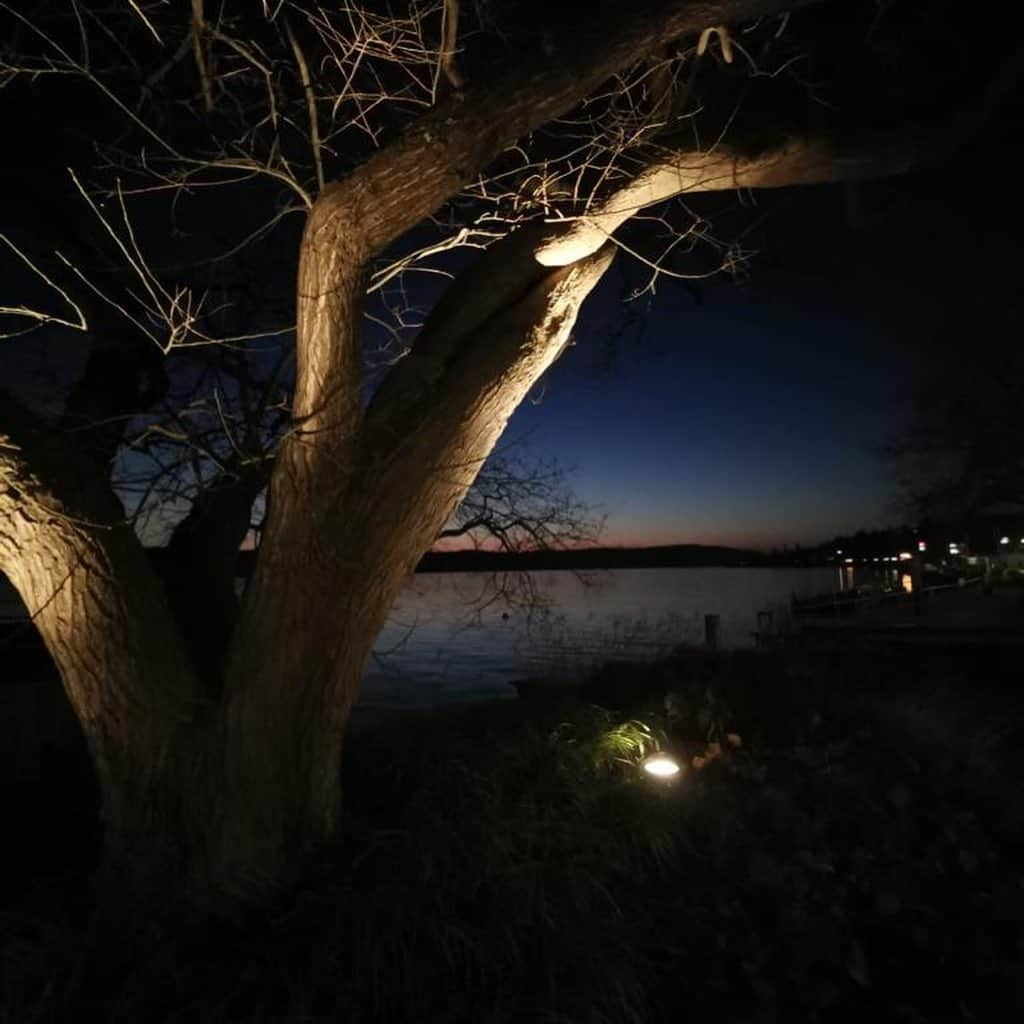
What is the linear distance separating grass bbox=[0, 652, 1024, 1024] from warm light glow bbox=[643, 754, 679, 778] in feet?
0.40

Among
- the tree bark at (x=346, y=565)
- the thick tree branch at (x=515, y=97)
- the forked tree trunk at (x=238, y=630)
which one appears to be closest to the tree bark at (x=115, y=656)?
the forked tree trunk at (x=238, y=630)

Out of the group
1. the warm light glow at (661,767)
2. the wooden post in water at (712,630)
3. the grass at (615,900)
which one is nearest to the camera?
the grass at (615,900)

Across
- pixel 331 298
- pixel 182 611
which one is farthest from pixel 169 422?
pixel 331 298

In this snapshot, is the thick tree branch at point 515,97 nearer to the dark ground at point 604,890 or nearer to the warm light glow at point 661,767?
the dark ground at point 604,890

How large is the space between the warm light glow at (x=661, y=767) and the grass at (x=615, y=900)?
12 centimetres

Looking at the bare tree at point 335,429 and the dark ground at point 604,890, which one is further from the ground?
the bare tree at point 335,429

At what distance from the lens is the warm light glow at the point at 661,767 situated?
5469 millimetres

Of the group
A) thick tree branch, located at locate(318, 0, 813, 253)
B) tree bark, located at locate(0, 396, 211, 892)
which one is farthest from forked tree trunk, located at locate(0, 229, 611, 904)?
thick tree branch, located at locate(318, 0, 813, 253)

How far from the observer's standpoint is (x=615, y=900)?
4242 millimetres

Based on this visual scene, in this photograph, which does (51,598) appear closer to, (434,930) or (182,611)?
(182,611)

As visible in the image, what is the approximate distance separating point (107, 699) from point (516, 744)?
2.86 metres

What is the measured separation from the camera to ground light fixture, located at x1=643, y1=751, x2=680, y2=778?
5.47m

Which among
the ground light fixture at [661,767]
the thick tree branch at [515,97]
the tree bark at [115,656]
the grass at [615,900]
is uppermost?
the thick tree branch at [515,97]

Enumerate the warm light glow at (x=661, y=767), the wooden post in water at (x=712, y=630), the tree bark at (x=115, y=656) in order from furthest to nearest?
the wooden post in water at (x=712, y=630), the warm light glow at (x=661, y=767), the tree bark at (x=115, y=656)
